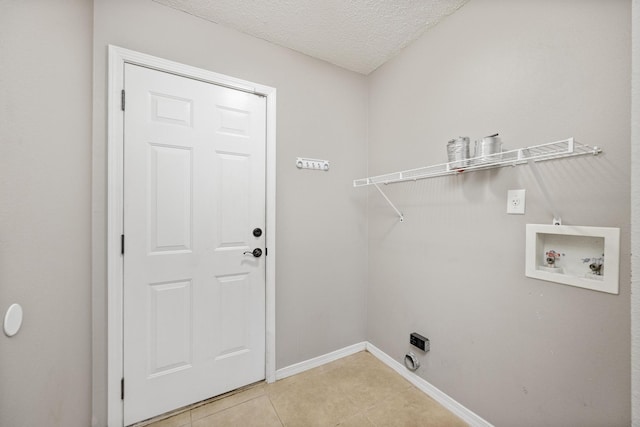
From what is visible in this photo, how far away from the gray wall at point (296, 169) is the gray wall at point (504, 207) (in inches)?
14.7

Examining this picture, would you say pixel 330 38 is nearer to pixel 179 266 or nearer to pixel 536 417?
pixel 179 266

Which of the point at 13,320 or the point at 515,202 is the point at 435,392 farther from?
the point at 13,320

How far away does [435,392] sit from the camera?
1646mm

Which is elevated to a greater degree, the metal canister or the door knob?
the metal canister

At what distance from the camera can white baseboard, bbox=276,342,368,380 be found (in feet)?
6.19

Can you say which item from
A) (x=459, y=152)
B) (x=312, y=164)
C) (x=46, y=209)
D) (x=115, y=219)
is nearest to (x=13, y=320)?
(x=46, y=209)

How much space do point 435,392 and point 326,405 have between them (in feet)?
2.44

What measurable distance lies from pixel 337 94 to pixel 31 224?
2.07m

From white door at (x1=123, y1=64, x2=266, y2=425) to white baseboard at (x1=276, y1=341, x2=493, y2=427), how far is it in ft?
1.06

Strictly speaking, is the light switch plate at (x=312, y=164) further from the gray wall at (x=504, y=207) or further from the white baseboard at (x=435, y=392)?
the white baseboard at (x=435, y=392)

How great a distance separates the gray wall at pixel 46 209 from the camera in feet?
2.60

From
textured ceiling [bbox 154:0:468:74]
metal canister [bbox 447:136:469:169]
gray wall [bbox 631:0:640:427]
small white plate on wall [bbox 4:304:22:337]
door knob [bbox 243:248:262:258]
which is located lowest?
small white plate on wall [bbox 4:304:22:337]

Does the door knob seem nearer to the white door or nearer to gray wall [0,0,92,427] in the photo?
the white door

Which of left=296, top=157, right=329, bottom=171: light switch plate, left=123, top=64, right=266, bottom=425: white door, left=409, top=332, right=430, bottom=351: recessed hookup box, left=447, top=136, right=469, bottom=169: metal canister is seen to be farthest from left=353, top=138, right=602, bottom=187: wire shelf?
left=123, top=64, right=266, bottom=425: white door
